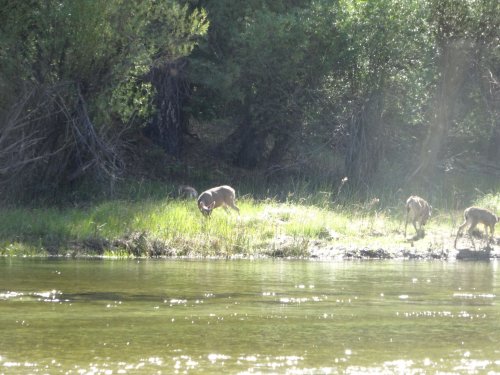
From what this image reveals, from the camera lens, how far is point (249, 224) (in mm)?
25625

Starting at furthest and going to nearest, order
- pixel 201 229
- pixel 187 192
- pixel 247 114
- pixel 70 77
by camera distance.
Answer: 1. pixel 247 114
2. pixel 187 192
3. pixel 70 77
4. pixel 201 229

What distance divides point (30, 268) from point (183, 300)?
5.10 meters

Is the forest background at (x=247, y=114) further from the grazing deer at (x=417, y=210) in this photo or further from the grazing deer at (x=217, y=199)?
the grazing deer at (x=417, y=210)

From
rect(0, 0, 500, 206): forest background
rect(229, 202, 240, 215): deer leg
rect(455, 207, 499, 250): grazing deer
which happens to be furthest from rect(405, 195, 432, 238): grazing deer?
rect(0, 0, 500, 206): forest background

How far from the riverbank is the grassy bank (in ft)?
0.07

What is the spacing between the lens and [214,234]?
24.5 meters

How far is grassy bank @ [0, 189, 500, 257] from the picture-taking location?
23562mm

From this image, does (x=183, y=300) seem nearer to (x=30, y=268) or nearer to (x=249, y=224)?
(x=30, y=268)

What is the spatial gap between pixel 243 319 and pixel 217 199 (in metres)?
13.9

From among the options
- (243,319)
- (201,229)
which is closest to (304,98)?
(201,229)

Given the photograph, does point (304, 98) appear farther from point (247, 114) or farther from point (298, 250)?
point (298, 250)

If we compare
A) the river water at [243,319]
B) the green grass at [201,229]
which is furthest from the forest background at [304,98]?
the river water at [243,319]

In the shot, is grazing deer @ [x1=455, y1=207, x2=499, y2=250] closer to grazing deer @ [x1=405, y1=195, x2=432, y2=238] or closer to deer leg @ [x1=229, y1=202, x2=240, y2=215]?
grazing deer @ [x1=405, y1=195, x2=432, y2=238]

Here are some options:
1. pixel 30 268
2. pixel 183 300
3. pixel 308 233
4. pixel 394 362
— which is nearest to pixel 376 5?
pixel 308 233
